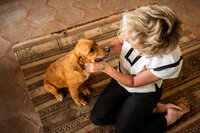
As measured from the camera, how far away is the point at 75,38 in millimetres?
2986

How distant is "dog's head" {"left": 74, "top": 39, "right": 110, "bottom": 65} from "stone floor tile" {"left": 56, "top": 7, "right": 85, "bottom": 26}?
1.88m

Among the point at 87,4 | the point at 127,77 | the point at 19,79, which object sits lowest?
the point at 19,79

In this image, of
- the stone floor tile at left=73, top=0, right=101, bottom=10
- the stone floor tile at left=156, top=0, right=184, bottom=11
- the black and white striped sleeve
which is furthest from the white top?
the stone floor tile at left=156, top=0, right=184, bottom=11

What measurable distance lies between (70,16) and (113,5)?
1.06 metres

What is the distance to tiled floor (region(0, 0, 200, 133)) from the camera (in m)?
2.32

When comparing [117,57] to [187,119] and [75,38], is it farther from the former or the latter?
[187,119]

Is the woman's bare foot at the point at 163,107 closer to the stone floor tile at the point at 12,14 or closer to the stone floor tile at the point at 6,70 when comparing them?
the stone floor tile at the point at 6,70

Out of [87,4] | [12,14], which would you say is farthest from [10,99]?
[87,4]

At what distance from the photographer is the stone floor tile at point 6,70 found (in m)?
2.63

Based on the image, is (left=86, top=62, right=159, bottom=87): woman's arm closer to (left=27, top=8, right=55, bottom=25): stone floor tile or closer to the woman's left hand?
the woman's left hand

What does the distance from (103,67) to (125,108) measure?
60cm

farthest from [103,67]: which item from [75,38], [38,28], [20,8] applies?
[20,8]

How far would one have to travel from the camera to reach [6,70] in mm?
2717

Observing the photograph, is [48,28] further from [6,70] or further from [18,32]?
[6,70]
